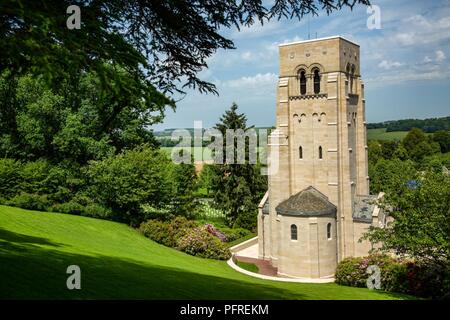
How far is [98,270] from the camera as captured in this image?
16.3m

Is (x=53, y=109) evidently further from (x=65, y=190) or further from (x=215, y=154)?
(x=215, y=154)

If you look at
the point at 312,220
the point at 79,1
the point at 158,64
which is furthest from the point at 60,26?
the point at 312,220

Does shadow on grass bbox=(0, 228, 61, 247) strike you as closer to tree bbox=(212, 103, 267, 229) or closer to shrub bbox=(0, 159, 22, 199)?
shrub bbox=(0, 159, 22, 199)

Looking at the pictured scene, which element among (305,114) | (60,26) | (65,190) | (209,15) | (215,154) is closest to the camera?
(60,26)

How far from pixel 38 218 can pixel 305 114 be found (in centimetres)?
1886

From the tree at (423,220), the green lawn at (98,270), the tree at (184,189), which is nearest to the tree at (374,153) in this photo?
the tree at (184,189)

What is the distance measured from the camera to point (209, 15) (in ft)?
35.1


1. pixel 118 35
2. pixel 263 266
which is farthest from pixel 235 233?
pixel 118 35

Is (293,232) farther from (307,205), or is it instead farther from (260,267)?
(260,267)

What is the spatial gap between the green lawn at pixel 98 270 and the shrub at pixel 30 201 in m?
3.55

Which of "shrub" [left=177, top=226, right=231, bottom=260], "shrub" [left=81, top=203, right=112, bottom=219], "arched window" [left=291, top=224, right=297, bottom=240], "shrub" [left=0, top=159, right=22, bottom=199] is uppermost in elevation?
"shrub" [left=0, top=159, right=22, bottom=199]

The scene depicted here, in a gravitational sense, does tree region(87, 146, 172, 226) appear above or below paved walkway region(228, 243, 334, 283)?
above

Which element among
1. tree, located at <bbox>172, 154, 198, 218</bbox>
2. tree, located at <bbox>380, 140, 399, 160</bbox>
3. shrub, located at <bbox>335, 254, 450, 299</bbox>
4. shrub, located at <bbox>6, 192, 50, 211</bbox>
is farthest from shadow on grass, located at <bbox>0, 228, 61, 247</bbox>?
tree, located at <bbox>380, 140, 399, 160</bbox>

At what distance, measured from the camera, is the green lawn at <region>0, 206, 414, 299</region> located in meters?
12.6
